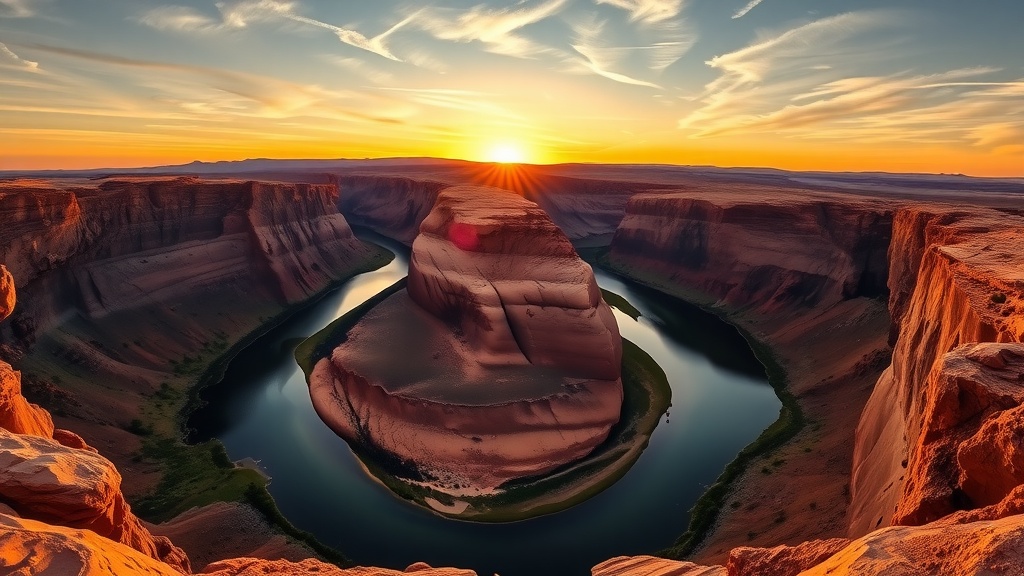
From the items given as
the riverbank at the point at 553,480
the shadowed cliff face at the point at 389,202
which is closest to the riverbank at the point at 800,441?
the riverbank at the point at 553,480

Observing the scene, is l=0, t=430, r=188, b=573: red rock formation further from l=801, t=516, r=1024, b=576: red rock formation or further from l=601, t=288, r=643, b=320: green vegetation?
l=601, t=288, r=643, b=320: green vegetation

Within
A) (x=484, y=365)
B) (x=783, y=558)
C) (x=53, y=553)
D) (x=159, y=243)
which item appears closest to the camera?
(x=53, y=553)

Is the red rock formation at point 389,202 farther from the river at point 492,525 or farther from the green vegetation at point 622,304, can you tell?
the river at point 492,525

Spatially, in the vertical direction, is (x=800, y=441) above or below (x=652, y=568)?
below

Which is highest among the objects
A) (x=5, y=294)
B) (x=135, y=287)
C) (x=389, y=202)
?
(x=389, y=202)

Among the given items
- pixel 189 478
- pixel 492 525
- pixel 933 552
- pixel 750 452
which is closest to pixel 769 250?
pixel 750 452

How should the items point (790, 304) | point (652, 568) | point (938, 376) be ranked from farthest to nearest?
1. point (790, 304)
2. point (652, 568)
3. point (938, 376)

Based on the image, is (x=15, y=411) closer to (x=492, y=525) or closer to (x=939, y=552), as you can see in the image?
(x=492, y=525)

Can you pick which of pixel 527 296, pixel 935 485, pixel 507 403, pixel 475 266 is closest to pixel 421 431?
pixel 507 403
